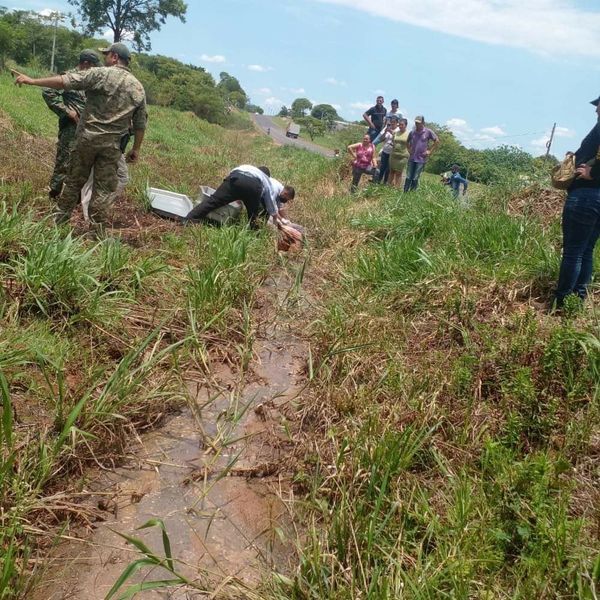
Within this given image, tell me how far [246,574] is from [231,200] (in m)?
4.37

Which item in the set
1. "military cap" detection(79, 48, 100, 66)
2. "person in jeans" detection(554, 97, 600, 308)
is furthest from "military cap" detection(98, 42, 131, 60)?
"person in jeans" detection(554, 97, 600, 308)

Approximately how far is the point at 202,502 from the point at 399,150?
27.6 feet

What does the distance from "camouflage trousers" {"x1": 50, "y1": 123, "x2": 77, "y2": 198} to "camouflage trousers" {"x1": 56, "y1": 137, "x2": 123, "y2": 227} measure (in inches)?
27.9

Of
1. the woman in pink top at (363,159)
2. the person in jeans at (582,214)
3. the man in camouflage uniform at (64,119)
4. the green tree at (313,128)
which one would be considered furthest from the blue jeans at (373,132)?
the green tree at (313,128)

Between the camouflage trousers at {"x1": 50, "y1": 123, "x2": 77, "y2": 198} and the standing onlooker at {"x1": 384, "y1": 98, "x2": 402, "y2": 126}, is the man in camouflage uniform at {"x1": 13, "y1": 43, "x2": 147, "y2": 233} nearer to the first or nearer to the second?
the camouflage trousers at {"x1": 50, "y1": 123, "x2": 77, "y2": 198}

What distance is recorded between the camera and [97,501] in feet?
7.81

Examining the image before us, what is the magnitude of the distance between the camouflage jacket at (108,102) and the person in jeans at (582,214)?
347 centimetres

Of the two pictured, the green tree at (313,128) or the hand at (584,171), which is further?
the green tree at (313,128)

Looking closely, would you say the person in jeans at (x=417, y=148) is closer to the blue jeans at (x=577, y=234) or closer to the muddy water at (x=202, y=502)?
the blue jeans at (x=577, y=234)

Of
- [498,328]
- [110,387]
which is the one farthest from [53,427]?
[498,328]

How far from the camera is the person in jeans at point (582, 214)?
144 inches

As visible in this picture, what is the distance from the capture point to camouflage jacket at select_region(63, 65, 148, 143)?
4.73 metres

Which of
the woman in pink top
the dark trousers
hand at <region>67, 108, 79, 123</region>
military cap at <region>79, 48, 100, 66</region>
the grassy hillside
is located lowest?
the grassy hillside

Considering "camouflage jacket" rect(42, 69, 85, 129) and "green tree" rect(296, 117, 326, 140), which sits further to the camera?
"green tree" rect(296, 117, 326, 140)
